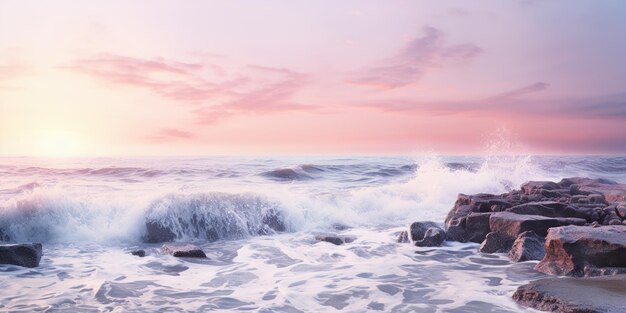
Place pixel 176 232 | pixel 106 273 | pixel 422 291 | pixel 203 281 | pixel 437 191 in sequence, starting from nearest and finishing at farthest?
pixel 422 291, pixel 203 281, pixel 106 273, pixel 176 232, pixel 437 191

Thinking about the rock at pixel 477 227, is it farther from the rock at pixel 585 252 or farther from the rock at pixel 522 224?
the rock at pixel 585 252

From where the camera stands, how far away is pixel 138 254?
29.3ft

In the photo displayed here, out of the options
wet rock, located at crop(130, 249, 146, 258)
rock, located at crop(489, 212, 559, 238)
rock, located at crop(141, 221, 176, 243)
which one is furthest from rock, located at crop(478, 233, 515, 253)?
rock, located at crop(141, 221, 176, 243)

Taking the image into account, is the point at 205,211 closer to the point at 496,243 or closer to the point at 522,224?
the point at 496,243

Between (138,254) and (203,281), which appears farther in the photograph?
(138,254)

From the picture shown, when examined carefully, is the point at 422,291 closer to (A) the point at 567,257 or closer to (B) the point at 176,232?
(A) the point at 567,257

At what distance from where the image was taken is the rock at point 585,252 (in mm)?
6203

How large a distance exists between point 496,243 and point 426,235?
4.58 ft

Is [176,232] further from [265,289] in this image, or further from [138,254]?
[265,289]

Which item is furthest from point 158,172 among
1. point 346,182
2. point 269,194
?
point 269,194

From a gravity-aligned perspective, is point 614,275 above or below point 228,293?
above

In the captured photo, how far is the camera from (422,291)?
20.9 ft

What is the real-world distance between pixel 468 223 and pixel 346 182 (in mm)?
15057

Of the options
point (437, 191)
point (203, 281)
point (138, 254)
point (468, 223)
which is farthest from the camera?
point (437, 191)
